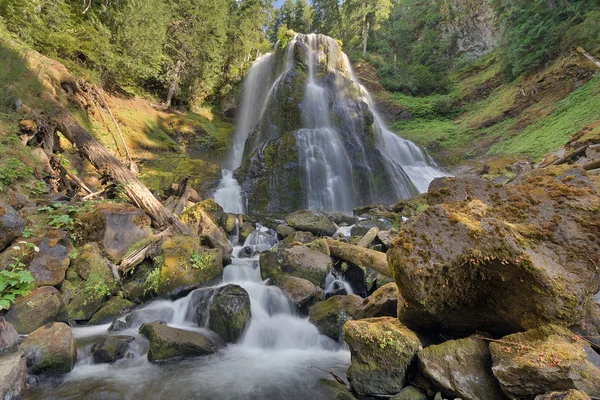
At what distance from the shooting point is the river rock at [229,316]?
5.12 meters

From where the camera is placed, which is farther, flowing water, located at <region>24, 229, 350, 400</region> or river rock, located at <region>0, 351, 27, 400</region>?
flowing water, located at <region>24, 229, 350, 400</region>

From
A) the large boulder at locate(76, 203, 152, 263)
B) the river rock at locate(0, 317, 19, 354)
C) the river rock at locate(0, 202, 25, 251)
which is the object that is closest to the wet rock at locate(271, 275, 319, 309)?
the large boulder at locate(76, 203, 152, 263)

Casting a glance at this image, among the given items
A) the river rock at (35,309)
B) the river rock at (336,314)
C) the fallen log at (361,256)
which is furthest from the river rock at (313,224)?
the river rock at (35,309)

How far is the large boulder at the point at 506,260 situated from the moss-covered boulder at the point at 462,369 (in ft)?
1.14

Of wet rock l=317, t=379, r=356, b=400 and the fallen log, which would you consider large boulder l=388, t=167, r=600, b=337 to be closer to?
wet rock l=317, t=379, r=356, b=400

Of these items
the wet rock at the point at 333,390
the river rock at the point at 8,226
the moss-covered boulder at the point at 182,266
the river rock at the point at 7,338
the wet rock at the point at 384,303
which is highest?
the river rock at the point at 8,226

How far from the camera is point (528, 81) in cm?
2136

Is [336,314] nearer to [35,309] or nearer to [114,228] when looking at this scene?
[35,309]

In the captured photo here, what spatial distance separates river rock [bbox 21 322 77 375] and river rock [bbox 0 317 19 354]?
125 mm

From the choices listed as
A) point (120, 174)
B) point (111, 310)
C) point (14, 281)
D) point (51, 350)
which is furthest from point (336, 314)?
point (120, 174)

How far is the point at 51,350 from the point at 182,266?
2.67 meters

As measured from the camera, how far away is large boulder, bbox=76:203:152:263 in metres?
6.45

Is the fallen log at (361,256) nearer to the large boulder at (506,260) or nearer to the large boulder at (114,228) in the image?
the large boulder at (506,260)

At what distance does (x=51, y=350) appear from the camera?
3.88 m
